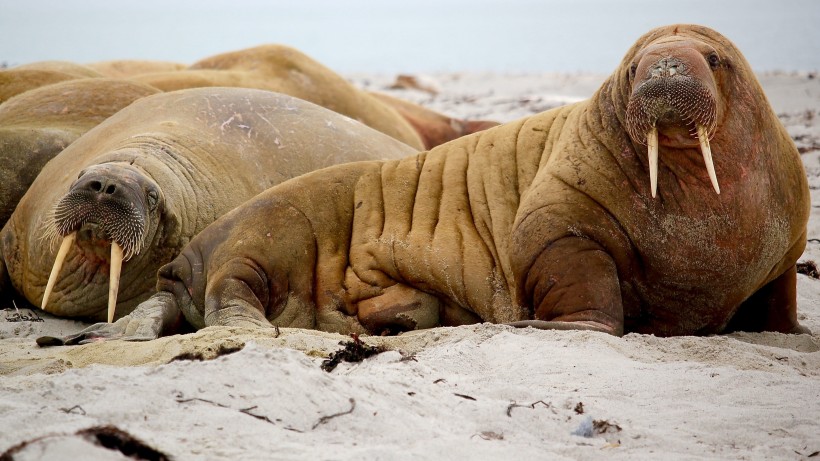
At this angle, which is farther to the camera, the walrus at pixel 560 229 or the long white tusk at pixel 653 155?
the walrus at pixel 560 229

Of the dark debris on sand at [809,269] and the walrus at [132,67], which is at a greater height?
the walrus at [132,67]

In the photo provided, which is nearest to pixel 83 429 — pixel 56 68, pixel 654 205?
pixel 654 205

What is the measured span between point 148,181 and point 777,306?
3144 millimetres

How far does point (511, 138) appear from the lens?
5555 millimetres

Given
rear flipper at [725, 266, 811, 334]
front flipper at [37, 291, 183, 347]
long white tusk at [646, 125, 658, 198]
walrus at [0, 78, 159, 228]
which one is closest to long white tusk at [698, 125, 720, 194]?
long white tusk at [646, 125, 658, 198]

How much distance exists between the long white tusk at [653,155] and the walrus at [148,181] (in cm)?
252

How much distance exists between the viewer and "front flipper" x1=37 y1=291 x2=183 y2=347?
188 inches

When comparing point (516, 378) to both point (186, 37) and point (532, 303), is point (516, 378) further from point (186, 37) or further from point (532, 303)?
point (186, 37)

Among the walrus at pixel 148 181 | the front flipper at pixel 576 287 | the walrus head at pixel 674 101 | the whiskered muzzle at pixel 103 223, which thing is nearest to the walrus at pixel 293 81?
the walrus at pixel 148 181

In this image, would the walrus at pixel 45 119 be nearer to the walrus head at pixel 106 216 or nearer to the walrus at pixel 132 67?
the walrus head at pixel 106 216

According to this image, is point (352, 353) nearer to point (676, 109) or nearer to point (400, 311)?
point (400, 311)

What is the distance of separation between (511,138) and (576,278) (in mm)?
1134

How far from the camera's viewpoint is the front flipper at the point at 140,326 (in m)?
4.79

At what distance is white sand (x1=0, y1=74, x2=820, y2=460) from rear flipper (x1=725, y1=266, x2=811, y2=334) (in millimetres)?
614
